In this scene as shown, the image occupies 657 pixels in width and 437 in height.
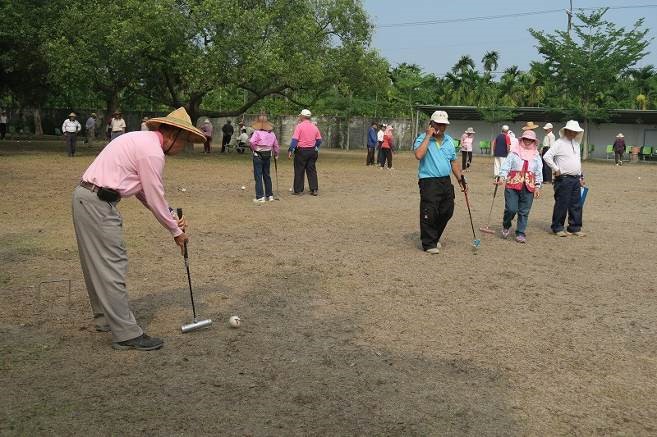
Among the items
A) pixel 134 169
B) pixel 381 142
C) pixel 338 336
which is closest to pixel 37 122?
pixel 381 142

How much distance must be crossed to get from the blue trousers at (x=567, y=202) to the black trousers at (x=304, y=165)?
584cm

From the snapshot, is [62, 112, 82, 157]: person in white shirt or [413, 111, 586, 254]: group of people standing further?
[62, 112, 82, 157]: person in white shirt

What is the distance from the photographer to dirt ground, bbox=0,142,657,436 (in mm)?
3963

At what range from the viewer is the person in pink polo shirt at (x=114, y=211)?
15.9ft

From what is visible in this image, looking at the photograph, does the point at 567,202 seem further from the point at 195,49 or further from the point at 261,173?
the point at 195,49

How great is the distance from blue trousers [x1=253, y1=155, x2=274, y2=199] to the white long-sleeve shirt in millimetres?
5543

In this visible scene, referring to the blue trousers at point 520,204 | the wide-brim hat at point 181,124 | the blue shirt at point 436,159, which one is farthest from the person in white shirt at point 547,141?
the wide-brim hat at point 181,124

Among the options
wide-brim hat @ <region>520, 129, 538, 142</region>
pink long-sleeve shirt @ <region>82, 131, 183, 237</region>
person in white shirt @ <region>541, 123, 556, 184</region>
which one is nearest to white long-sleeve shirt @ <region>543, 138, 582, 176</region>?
wide-brim hat @ <region>520, 129, 538, 142</region>

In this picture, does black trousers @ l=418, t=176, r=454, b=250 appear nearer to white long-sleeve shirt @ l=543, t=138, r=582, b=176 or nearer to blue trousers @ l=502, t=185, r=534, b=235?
blue trousers @ l=502, t=185, r=534, b=235

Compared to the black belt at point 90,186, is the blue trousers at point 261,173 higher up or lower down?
lower down

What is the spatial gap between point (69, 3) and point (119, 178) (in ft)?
82.8

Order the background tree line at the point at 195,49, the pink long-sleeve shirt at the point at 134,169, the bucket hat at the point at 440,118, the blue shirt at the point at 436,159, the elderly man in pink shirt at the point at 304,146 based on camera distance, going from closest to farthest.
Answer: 1. the pink long-sleeve shirt at the point at 134,169
2. the bucket hat at the point at 440,118
3. the blue shirt at the point at 436,159
4. the elderly man in pink shirt at the point at 304,146
5. the background tree line at the point at 195,49

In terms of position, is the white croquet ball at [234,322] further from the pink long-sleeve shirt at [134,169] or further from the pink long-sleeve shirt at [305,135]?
the pink long-sleeve shirt at [305,135]

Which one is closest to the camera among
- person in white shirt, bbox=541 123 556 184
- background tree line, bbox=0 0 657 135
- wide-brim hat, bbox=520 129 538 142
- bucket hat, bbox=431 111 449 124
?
bucket hat, bbox=431 111 449 124
